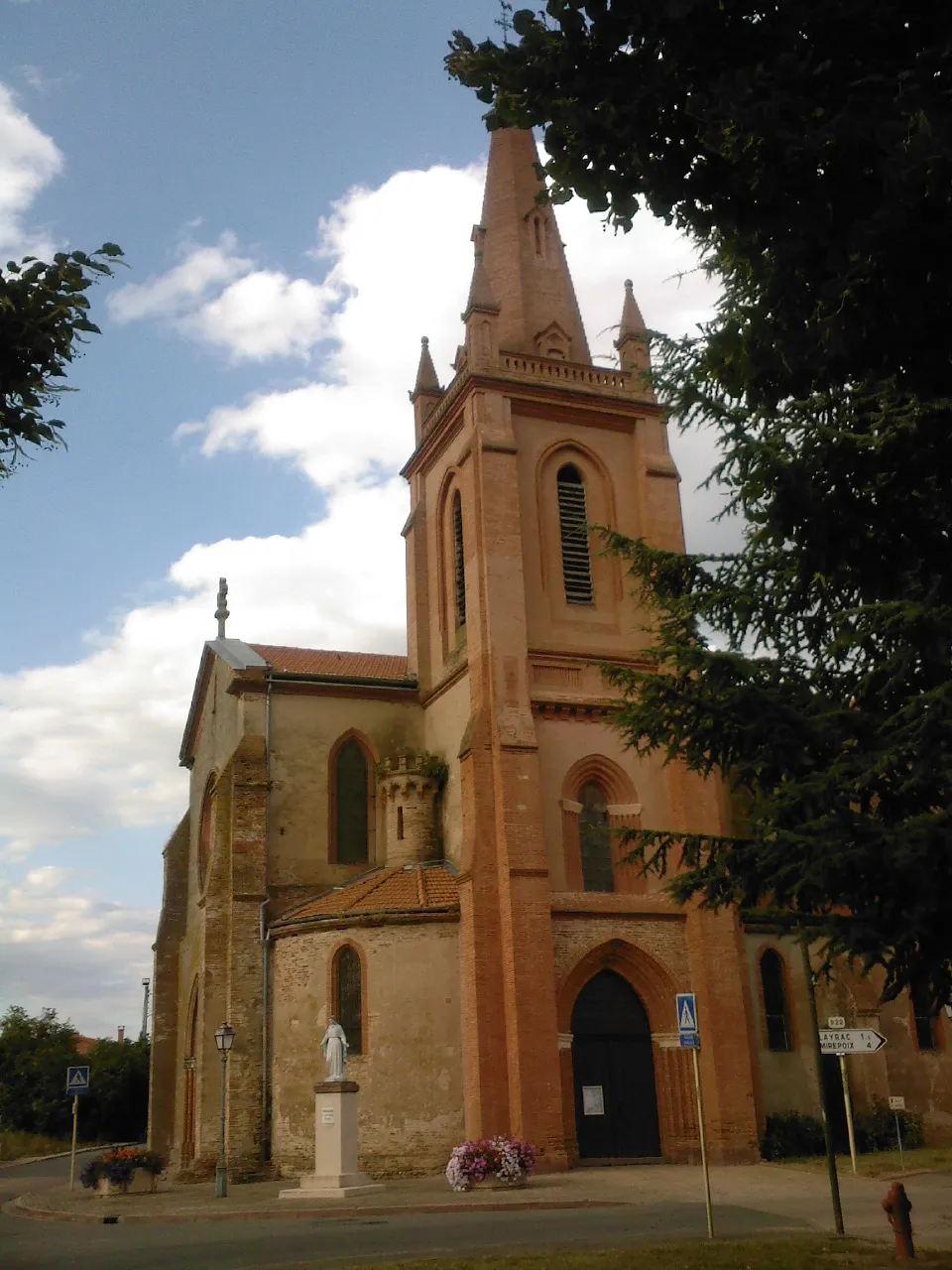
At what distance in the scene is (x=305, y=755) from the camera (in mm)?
29312

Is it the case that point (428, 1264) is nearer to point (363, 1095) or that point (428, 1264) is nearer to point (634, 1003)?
point (363, 1095)

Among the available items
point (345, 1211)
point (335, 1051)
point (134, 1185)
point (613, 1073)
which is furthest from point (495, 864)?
point (134, 1185)

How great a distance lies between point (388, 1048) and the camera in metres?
23.8

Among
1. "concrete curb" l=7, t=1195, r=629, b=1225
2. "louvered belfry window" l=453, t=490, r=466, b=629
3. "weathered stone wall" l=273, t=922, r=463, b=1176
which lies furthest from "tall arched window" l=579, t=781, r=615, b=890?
"concrete curb" l=7, t=1195, r=629, b=1225

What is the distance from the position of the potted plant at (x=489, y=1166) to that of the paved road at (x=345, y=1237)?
243 cm

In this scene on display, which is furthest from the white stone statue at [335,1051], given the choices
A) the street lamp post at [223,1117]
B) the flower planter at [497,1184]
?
the flower planter at [497,1184]

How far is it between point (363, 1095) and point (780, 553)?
16.1 m

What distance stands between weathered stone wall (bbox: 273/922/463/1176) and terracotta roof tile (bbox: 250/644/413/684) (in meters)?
8.00

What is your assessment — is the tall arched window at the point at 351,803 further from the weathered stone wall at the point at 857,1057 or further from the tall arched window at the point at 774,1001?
the tall arched window at the point at 774,1001

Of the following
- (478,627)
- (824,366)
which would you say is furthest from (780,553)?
(478,627)

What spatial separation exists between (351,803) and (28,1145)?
29.3 metres

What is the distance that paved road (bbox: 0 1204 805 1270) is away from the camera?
1293cm

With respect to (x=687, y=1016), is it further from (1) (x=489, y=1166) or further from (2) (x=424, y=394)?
(2) (x=424, y=394)

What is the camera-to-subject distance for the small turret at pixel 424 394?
33.8 meters
